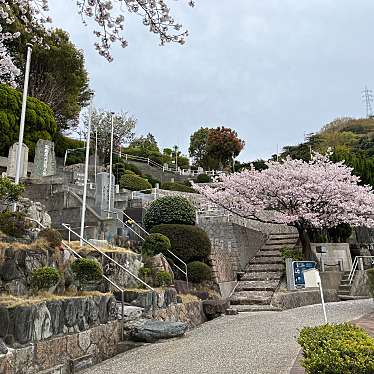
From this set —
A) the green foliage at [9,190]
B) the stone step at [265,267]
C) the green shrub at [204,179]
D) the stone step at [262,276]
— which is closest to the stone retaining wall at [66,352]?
the green foliage at [9,190]

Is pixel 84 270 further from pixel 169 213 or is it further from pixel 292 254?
pixel 292 254

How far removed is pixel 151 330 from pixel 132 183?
16.7 metres

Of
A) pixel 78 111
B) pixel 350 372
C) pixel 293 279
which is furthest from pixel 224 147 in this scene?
pixel 350 372

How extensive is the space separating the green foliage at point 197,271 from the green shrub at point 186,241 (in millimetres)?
347

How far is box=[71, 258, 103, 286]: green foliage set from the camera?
6.62 metres

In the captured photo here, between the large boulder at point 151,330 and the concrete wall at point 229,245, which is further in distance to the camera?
the concrete wall at point 229,245

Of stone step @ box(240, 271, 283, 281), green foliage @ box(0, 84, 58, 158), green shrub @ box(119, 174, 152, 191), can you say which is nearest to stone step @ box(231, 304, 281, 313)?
stone step @ box(240, 271, 283, 281)

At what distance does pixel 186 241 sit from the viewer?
39.8ft

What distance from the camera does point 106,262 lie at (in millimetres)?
8266

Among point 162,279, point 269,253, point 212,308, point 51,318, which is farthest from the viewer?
point 269,253

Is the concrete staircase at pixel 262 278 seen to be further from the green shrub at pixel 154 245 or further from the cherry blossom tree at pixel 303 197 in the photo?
the green shrub at pixel 154 245

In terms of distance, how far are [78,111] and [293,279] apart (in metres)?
23.0

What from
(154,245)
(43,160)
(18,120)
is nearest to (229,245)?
(154,245)

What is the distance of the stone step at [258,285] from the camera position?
1349cm
